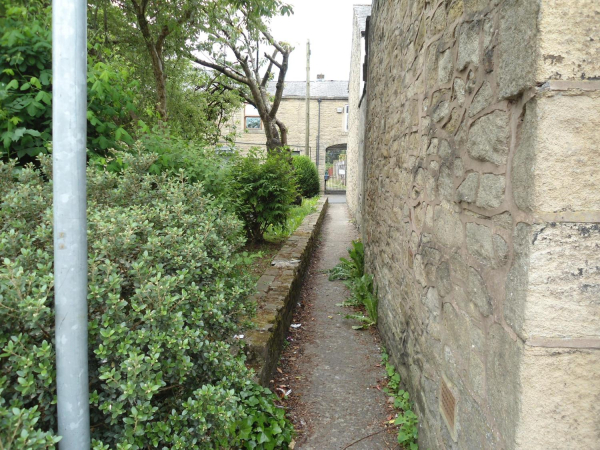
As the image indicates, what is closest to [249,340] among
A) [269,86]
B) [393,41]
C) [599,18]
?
[599,18]

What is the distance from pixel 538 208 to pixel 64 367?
4.83 ft

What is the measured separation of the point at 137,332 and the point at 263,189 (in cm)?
557

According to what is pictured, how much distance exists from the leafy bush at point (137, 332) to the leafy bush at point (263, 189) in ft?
15.0

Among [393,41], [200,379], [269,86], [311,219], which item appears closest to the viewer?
[200,379]

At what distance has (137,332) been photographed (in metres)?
1.62

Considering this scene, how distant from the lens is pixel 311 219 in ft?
34.4

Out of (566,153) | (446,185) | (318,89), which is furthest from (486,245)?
(318,89)

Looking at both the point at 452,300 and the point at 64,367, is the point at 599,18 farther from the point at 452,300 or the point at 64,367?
the point at 64,367

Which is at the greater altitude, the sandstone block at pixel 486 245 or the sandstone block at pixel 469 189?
the sandstone block at pixel 469 189

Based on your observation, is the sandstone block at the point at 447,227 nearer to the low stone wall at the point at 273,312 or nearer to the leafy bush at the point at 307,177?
the low stone wall at the point at 273,312

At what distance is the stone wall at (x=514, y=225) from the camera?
1230 millimetres

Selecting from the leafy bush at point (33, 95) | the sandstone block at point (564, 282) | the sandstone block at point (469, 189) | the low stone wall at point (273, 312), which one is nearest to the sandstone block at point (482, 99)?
the sandstone block at point (469, 189)

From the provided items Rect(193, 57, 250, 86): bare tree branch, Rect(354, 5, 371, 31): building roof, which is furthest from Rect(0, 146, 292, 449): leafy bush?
Rect(193, 57, 250, 86): bare tree branch

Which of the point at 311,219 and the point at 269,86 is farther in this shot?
the point at 269,86
